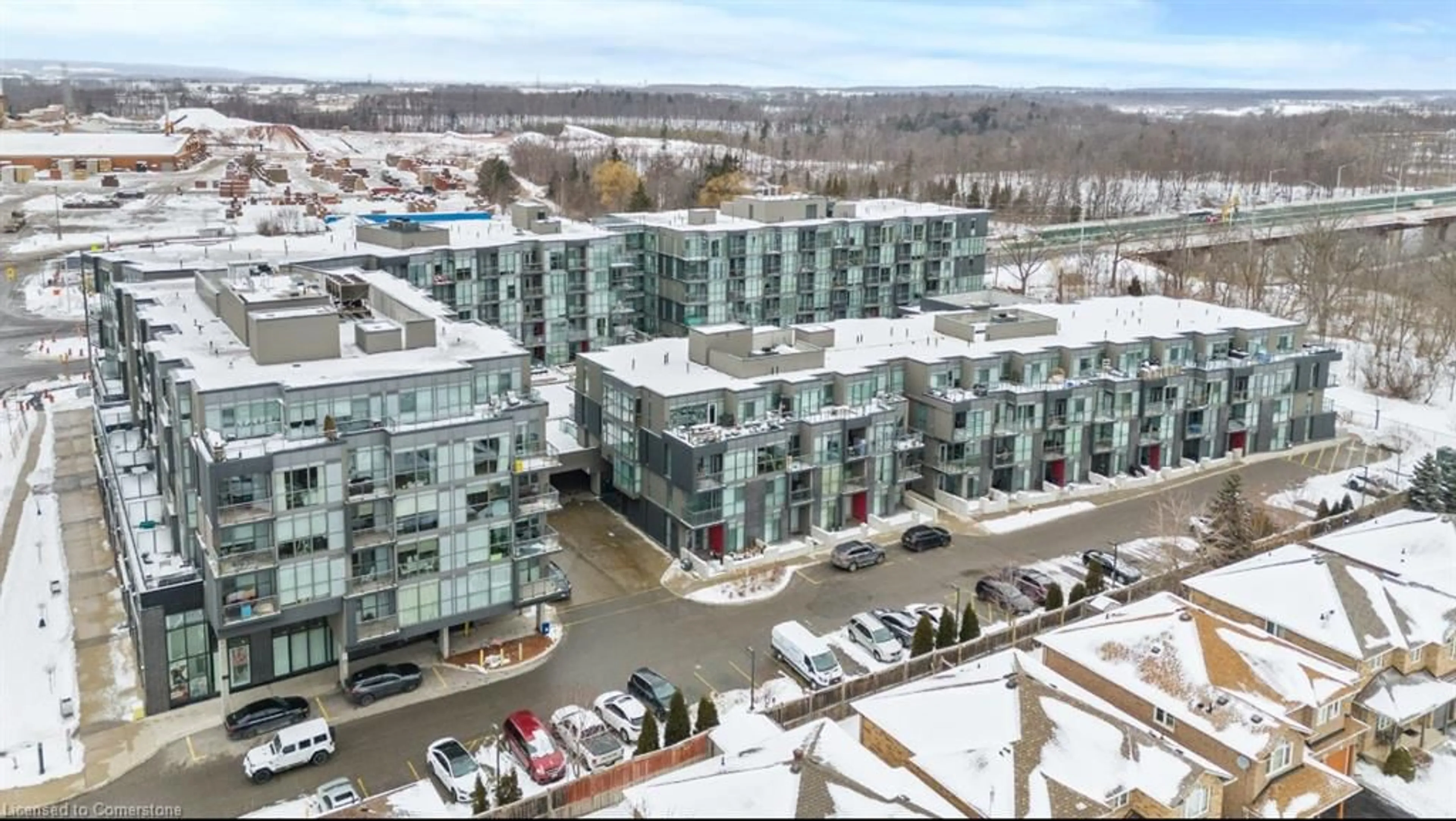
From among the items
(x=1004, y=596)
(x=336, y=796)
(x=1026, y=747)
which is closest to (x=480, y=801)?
(x=336, y=796)

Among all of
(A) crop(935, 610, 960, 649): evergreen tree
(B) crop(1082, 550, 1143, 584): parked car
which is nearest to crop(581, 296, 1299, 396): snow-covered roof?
(B) crop(1082, 550, 1143, 584): parked car

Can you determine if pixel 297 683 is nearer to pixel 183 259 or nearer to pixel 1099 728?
pixel 1099 728

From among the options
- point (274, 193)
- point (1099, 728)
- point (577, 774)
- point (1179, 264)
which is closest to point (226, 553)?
point (577, 774)

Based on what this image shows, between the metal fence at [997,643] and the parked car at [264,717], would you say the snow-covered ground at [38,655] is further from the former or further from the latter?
the metal fence at [997,643]

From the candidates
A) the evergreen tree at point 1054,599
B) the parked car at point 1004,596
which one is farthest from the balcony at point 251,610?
the evergreen tree at point 1054,599

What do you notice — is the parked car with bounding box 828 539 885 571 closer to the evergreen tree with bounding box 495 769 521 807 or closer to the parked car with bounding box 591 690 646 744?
the parked car with bounding box 591 690 646 744
